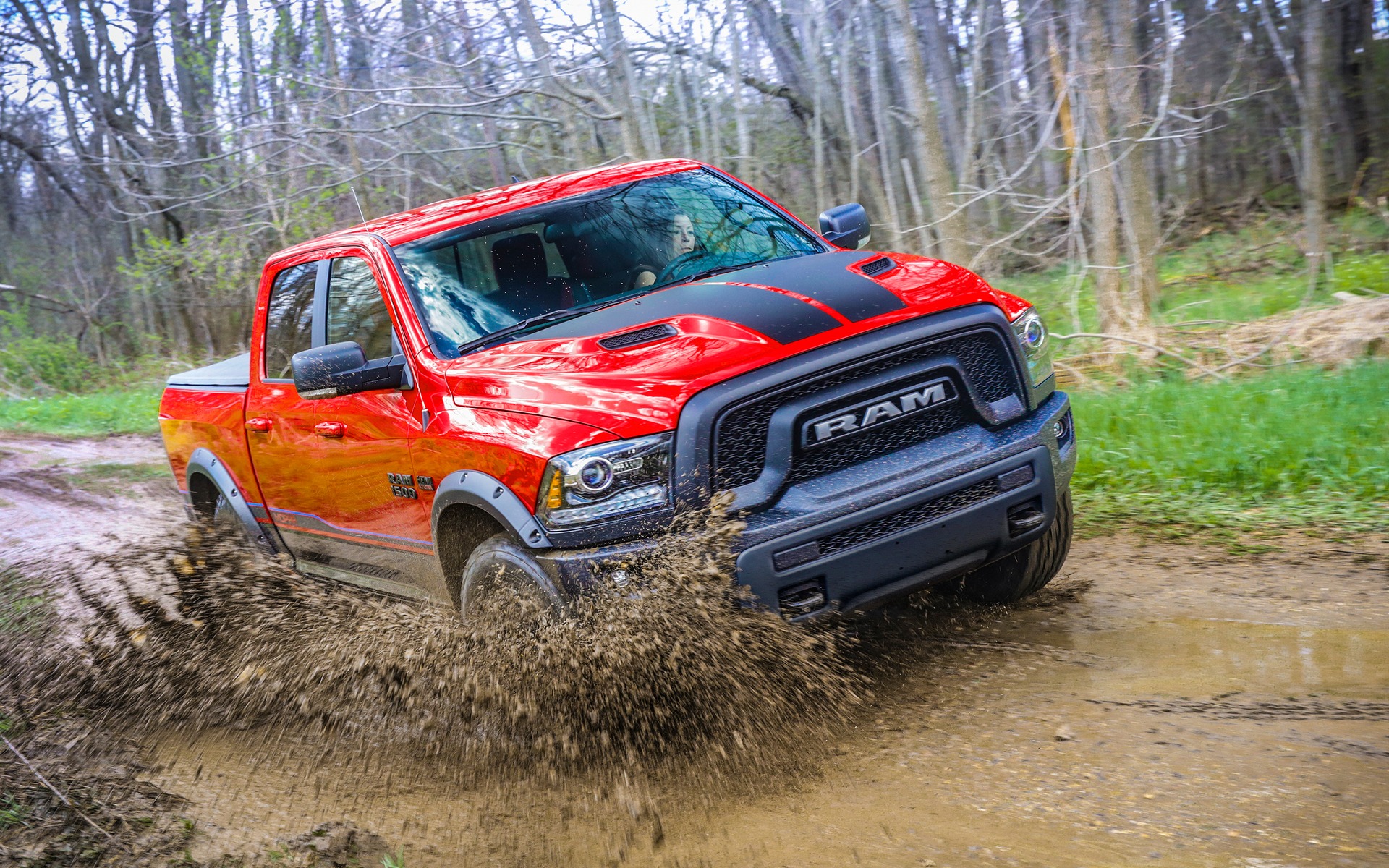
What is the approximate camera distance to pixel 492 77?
11.8 m

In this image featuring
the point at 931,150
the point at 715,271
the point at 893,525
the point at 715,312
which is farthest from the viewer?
the point at 931,150

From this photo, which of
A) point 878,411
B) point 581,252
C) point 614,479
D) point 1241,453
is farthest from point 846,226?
point 1241,453

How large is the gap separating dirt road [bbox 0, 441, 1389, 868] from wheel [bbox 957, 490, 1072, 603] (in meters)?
0.12

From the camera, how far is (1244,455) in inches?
235

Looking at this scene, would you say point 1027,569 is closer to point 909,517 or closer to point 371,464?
point 909,517

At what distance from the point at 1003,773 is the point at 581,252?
2.50 metres

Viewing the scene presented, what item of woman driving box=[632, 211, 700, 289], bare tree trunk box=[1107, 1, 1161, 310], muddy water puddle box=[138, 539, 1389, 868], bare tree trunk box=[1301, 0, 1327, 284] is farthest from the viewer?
bare tree trunk box=[1301, 0, 1327, 284]

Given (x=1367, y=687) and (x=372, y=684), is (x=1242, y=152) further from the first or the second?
(x=372, y=684)

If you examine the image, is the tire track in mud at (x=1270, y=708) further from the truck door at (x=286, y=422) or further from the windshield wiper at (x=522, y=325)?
the truck door at (x=286, y=422)

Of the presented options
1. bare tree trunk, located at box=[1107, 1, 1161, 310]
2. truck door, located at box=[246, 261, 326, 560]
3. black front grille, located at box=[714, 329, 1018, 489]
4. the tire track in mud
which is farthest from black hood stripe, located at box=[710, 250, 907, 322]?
bare tree trunk, located at box=[1107, 1, 1161, 310]

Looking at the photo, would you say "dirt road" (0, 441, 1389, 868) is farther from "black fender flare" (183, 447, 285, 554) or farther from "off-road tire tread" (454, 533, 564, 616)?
"black fender flare" (183, 447, 285, 554)

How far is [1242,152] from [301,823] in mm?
15484

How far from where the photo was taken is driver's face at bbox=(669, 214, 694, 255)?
464cm

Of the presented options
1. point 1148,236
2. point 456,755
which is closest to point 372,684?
point 456,755
